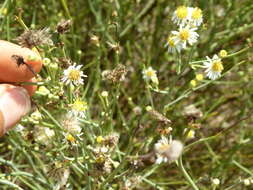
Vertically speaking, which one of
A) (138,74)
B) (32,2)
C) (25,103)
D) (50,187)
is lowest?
(50,187)

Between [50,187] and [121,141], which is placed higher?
[121,141]

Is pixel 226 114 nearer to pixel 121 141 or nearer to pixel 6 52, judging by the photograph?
pixel 121 141

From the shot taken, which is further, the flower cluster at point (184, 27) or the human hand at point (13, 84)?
the flower cluster at point (184, 27)

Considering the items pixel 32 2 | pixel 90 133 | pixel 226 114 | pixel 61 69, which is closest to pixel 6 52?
pixel 61 69

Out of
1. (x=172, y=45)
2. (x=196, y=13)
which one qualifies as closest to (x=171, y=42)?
(x=172, y=45)

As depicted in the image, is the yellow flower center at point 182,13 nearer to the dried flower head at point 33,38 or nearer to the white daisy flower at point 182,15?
the white daisy flower at point 182,15

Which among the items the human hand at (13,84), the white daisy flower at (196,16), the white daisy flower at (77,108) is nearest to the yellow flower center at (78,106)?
the white daisy flower at (77,108)

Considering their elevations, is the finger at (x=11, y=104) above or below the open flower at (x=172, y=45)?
below

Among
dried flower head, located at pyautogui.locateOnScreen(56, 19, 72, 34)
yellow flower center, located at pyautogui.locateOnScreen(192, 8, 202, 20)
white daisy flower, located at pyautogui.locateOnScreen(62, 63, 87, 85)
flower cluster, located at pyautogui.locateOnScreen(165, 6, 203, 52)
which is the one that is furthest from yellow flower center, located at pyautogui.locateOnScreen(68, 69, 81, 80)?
yellow flower center, located at pyautogui.locateOnScreen(192, 8, 202, 20)
